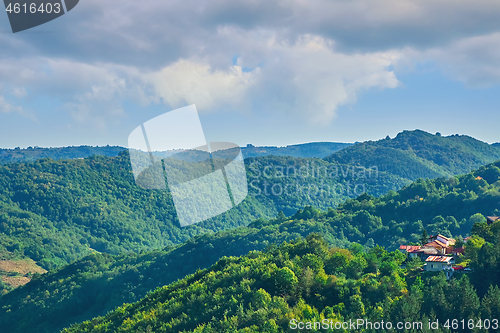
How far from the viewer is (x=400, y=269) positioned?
39594mm

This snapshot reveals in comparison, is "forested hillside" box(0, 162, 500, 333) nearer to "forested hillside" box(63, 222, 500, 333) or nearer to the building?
"forested hillside" box(63, 222, 500, 333)

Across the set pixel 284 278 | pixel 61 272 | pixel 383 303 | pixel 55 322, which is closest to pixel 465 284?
pixel 383 303

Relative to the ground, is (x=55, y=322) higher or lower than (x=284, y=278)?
lower

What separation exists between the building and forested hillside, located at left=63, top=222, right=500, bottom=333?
1.11 m

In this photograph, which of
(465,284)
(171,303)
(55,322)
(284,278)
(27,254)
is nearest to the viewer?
(465,284)

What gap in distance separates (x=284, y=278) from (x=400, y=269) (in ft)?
39.9

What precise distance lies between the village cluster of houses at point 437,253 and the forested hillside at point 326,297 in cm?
128

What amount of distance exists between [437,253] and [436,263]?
176 inches

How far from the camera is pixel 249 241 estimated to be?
373ft

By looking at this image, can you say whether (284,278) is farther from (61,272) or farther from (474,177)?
(474,177)

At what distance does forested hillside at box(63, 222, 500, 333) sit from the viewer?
96.5 feet

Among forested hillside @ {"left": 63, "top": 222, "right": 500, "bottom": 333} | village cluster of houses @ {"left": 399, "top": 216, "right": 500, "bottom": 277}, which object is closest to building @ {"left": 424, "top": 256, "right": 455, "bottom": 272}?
village cluster of houses @ {"left": 399, "top": 216, "right": 500, "bottom": 277}

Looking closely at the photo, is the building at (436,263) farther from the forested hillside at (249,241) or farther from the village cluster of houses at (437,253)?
the forested hillside at (249,241)

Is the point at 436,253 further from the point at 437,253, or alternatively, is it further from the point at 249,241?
the point at 249,241
